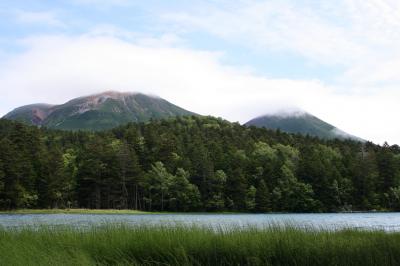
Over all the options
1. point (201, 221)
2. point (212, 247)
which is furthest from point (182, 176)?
point (212, 247)

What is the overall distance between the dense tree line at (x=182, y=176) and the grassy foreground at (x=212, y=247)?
246ft

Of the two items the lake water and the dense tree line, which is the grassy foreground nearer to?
the lake water

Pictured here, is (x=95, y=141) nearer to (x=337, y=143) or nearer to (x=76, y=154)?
(x=76, y=154)

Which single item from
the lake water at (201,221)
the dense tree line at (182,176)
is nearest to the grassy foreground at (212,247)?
the lake water at (201,221)

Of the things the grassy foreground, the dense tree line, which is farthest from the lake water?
the dense tree line

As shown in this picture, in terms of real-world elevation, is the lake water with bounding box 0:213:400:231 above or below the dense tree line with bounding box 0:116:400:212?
below

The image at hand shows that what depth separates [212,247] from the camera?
16000 mm

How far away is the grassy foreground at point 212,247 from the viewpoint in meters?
15.2

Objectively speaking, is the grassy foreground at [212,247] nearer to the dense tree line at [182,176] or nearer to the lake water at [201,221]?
the lake water at [201,221]

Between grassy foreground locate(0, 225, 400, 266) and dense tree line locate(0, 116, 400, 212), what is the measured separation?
246 ft

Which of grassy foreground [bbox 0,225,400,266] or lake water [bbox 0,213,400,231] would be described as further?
lake water [bbox 0,213,400,231]

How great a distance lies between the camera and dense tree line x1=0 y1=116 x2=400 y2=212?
96.9 m

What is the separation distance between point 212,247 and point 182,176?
9570 cm

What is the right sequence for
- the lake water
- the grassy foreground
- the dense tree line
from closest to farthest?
the grassy foreground
the lake water
the dense tree line
